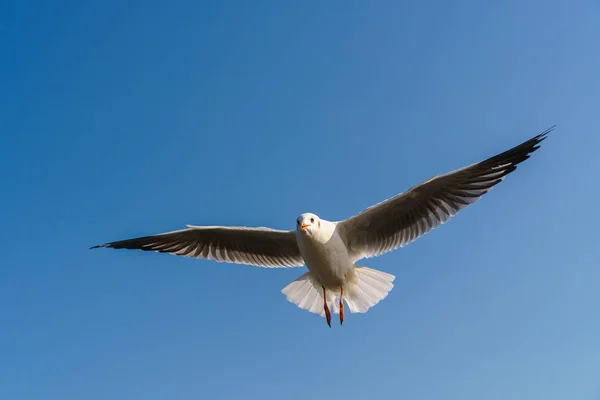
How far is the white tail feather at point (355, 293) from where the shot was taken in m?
8.17

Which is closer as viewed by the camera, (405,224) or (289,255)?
(405,224)

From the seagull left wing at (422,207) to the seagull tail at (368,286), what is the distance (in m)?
0.22

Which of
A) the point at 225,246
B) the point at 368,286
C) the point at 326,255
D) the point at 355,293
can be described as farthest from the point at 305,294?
the point at 225,246

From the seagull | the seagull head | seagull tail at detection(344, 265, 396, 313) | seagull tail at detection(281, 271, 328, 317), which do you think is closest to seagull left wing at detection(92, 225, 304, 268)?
the seagull

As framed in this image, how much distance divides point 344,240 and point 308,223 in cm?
82

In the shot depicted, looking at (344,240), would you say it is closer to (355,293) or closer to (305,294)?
(355,293)

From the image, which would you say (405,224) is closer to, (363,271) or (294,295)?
(363,271)

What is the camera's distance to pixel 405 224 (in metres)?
8.09

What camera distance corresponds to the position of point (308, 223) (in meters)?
7.49

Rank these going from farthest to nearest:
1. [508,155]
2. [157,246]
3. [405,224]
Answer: [157,246]
[405,224]
[508,155]

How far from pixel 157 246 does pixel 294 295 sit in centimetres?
190

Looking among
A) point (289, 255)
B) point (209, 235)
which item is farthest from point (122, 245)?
point (289, 255)

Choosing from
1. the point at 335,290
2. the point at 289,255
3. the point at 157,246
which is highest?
the point at 157,246

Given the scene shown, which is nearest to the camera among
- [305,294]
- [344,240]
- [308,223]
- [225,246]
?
[308,223]
